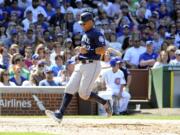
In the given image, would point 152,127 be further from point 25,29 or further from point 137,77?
point 25,29

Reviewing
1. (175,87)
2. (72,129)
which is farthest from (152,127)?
(175,87)

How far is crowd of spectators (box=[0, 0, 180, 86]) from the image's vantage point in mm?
16812

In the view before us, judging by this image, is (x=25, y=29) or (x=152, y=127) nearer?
(x=152, y=127)

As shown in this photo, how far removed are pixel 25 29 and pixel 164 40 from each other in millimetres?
4420

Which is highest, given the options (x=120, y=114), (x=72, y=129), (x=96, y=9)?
(x=96, y=9)

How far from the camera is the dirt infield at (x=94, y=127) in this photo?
1014 centimetres

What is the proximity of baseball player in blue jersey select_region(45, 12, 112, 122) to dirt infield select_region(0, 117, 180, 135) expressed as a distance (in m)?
0.42

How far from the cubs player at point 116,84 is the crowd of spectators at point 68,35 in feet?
1.80

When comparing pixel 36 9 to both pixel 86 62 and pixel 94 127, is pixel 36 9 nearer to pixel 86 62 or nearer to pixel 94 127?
pixel 86 62

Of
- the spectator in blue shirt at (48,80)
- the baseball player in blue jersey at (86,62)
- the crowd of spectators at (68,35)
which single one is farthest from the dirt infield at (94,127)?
the crowd of spectators at (68,35)

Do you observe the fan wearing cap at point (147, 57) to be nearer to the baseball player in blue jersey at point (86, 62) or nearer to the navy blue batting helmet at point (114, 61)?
the navy blue batting helmet at point (114, 61)

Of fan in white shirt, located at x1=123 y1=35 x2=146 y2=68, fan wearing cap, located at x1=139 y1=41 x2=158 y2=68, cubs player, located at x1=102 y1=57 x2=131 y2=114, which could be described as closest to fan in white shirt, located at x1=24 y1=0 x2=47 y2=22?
fan in white shirt, located at x1=123 y1=35 x2=146 y2=68

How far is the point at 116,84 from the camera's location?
16.8 meters

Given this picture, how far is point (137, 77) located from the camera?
1827 cm
